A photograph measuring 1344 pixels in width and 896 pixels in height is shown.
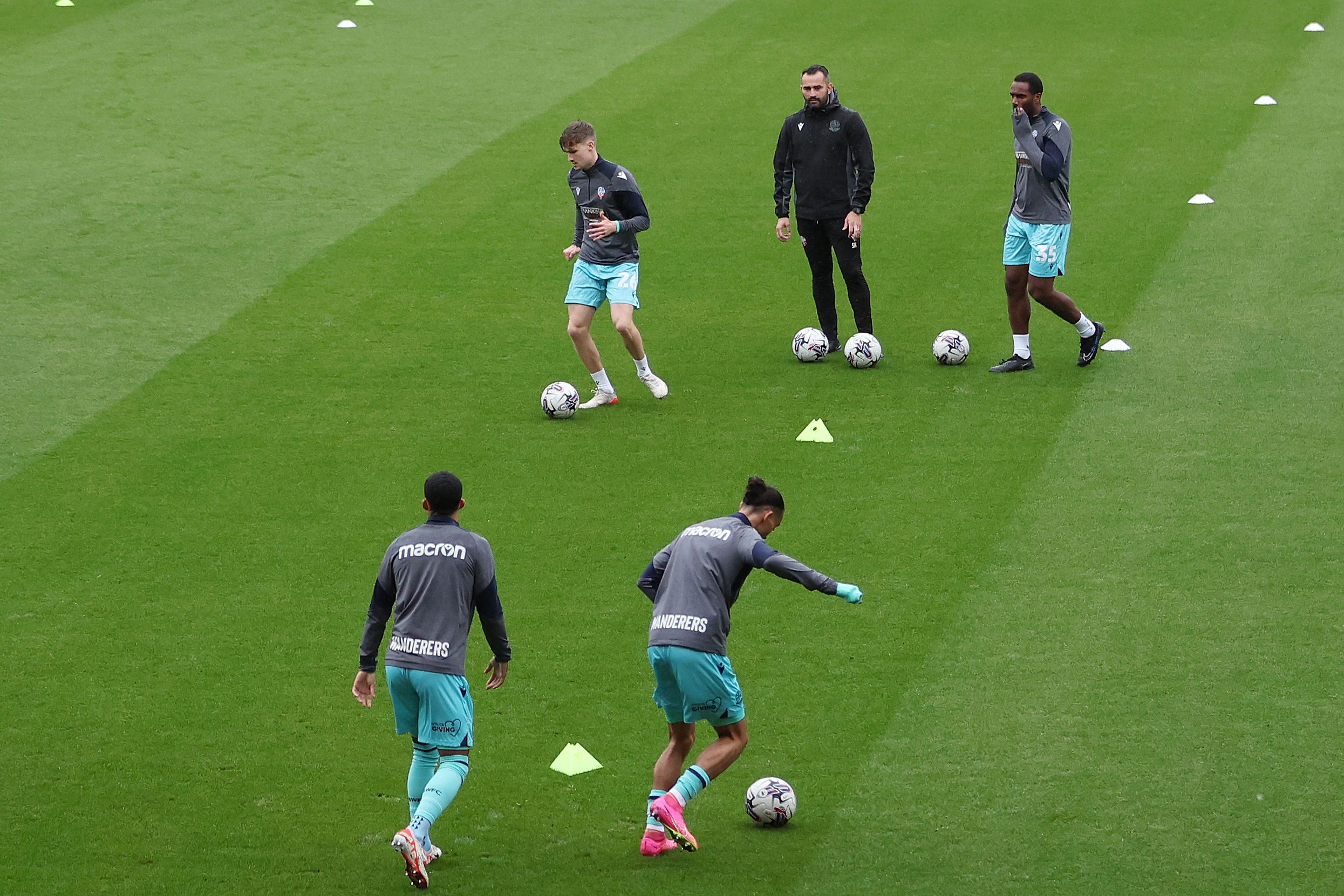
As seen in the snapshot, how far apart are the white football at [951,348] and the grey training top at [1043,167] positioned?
4.37 ft

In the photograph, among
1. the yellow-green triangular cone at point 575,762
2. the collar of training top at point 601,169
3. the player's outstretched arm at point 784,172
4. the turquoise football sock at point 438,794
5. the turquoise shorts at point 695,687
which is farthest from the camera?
the player's outstretched arm at point 784,172

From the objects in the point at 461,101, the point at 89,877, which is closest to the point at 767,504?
Answer: the point at 89,877

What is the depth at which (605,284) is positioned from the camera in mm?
14102

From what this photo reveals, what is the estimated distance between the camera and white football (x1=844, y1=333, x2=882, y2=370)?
14953mm

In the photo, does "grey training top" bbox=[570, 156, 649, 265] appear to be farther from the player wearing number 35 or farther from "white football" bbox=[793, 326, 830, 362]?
the player wearing number 35

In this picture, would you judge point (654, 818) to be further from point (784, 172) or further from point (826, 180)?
point (784, 172)

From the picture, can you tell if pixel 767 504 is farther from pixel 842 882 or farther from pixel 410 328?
pixel 410 328

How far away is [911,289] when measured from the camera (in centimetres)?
1705

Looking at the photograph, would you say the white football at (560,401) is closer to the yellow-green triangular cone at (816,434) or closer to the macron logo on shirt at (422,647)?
the yellow-green triangular cone at (816,434)

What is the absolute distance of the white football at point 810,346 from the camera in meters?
15.2

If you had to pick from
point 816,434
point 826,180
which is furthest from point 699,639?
point 826,180

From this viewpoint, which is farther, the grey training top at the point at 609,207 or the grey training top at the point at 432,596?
the grey training top at the point at 609,207

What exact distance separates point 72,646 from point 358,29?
60.0ft

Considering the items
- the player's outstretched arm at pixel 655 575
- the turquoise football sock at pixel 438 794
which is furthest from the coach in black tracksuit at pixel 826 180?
the turquoise football sock at pixel 438 794
